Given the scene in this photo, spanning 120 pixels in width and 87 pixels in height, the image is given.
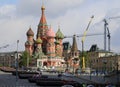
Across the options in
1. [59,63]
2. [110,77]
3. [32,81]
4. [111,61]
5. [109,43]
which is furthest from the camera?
[59,63]

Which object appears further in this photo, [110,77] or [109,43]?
[109,43]

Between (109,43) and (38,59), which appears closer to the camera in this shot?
(109,43)

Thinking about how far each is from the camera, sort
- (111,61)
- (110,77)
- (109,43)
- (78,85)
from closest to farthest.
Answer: (78,85) < (110,77) < (109,43) < (111,61)

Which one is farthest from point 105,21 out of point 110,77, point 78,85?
point 78,85

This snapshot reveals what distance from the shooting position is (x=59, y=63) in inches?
7628

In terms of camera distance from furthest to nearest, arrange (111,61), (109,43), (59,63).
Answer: (59,63)
(111,61)
(109,43)

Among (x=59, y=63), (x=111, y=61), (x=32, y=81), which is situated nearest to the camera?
(x=32, y=81)

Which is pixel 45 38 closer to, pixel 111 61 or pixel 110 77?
pixel 111 61

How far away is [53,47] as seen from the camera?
195 m

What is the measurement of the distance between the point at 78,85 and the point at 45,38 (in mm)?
135893

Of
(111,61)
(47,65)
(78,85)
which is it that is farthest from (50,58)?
(78,85)

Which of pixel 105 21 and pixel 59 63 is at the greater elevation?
pixel 105 21

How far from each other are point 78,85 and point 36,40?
13420cm

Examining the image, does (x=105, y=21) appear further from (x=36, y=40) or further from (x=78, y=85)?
(x=78, y=85)
